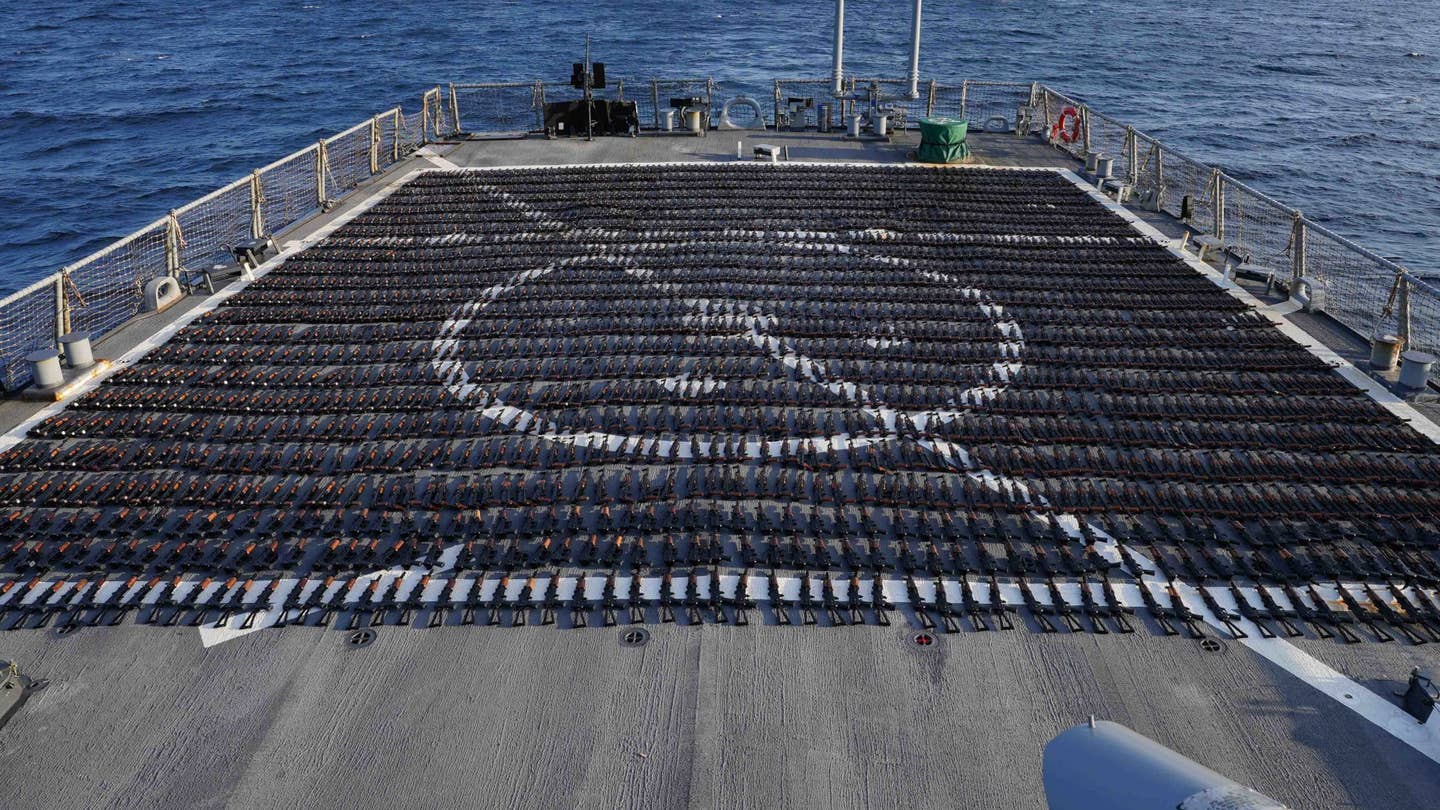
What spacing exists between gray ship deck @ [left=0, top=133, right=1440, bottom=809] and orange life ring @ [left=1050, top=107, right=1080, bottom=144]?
25.8 meters

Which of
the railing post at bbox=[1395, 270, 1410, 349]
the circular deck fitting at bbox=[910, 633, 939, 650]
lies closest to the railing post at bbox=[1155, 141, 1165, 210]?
the railing post at bbox=[1395, 270, 1410, 349]

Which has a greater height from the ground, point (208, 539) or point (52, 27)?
point (52, 27)

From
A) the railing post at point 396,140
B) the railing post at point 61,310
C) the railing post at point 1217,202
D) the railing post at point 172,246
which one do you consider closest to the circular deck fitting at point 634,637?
the railing post at point 61,310

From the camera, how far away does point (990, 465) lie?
50.4ft

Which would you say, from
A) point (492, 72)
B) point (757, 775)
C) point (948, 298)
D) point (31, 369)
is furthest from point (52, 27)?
point (757, 775)

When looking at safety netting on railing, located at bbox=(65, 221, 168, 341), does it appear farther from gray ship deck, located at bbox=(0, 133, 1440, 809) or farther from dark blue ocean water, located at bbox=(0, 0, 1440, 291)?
gray ship deck, located at bbox=(0, 133, 1440, 809)

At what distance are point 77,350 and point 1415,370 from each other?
930 inches

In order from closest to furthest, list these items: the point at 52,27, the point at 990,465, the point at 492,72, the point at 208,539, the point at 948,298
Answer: the point at 208,539 < the point at 990,465 < the point at 948,298 < the point at 492,72 < the point at 52,27

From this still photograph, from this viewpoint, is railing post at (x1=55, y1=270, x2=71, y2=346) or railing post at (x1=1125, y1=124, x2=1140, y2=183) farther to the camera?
railing post at (x1=1125, y1=124, x2=1140, y2=183)

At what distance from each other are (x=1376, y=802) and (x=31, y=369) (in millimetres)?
20559

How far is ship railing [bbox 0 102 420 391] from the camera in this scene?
20172mm

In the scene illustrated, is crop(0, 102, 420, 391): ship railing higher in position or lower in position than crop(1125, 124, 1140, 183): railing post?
lower

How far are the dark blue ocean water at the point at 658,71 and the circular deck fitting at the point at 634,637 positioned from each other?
132ft

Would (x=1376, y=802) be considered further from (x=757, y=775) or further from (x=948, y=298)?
(x=948, y=298)
